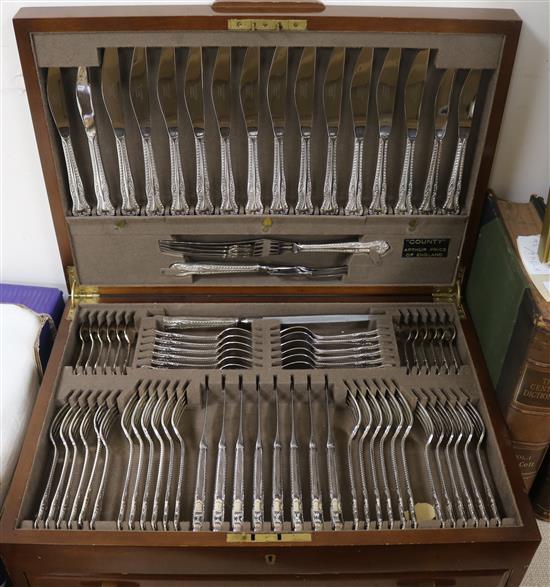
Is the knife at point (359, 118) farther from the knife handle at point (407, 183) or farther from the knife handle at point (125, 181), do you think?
the knife handle at point (125, 181)

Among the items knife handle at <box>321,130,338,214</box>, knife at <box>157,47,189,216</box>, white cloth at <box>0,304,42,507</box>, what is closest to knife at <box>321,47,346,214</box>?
knife handle at <box>321,130,338,214</box>

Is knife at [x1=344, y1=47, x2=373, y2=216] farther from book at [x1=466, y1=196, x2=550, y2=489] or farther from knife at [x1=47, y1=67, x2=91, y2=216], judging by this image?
knife at [x1=47, y1=67, x2=91, y2=216]

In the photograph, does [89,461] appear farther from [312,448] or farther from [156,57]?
[156,57]

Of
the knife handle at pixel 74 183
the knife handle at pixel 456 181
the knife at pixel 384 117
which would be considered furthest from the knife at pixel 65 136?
the knife handle at pixel 456 181

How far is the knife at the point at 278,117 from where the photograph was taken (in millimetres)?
1046

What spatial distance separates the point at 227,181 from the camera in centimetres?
117

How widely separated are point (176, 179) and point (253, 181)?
0.43 ft

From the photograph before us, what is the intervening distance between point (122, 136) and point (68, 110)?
0.09 m

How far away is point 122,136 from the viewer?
1.11 meters

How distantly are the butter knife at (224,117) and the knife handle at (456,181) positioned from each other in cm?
38

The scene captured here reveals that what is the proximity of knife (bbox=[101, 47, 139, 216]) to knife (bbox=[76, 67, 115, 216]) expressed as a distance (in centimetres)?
2

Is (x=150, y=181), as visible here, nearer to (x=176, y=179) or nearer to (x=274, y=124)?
(x=176, y=179)

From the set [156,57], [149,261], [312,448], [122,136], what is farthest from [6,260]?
[312,448]

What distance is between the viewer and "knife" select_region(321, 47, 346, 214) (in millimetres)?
1045
